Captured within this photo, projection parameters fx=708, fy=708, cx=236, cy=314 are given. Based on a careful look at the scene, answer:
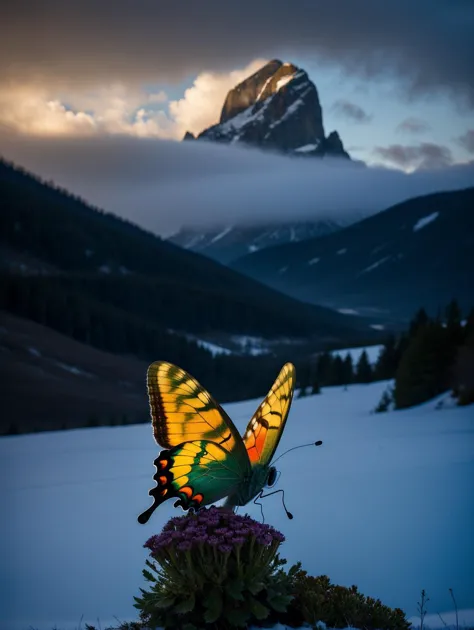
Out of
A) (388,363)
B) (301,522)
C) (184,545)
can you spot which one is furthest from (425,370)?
(184,545)

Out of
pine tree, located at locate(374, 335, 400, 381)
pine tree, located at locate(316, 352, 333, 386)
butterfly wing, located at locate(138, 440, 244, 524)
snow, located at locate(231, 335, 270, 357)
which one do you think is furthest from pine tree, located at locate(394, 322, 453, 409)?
snow, located at locate(231, 335, 270, 357)

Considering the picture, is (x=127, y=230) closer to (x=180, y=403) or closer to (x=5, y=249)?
(x=5, y=249)

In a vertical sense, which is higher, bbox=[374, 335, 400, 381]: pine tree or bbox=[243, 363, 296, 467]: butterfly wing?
bbox=[243, 363, 296, 467]: butterfly wing

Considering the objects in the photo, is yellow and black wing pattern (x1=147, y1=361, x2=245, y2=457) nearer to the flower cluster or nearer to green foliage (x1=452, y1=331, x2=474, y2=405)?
the flower cluster

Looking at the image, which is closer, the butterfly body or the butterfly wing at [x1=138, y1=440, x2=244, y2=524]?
the butterfly wing at [x1=138, y1=440, x2=244, y2=524]

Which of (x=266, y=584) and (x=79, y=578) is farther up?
(x=266, y=584)

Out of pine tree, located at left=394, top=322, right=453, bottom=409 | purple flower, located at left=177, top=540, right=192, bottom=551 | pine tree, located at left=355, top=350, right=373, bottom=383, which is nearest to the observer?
purple flower, located at left=177, top=540, right=192, bottom=551

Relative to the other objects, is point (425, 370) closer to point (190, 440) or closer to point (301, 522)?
point (301, 522)

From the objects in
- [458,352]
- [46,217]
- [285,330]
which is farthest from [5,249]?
[458,352]
